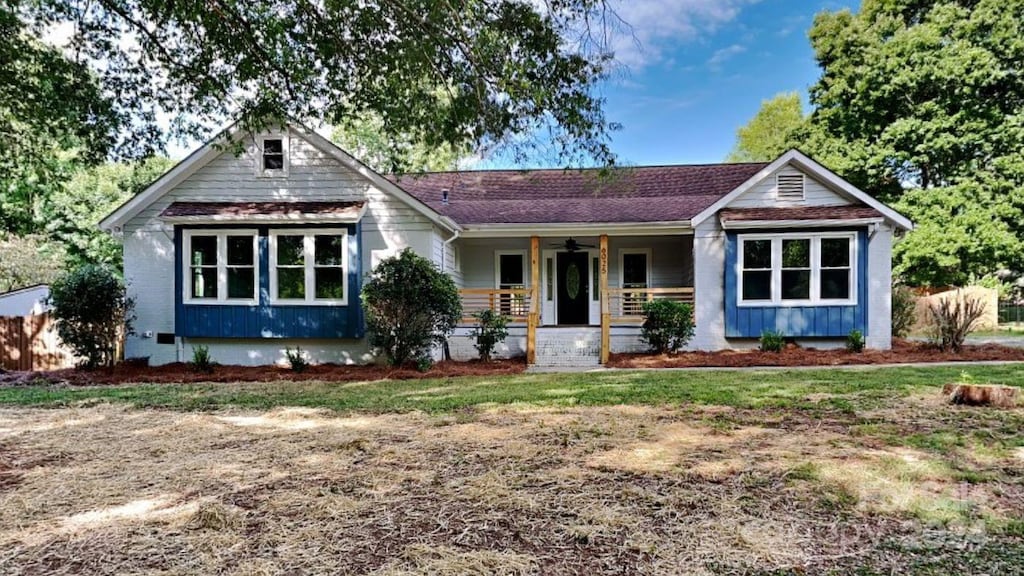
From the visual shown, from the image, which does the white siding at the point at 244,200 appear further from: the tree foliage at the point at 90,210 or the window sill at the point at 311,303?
the tree foliage at the point at 90,210

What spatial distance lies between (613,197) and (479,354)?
20.1 ft

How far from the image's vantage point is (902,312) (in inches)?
546

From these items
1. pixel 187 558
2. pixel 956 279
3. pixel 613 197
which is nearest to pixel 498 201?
pixel 613 197

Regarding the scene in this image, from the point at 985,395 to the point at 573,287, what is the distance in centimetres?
946

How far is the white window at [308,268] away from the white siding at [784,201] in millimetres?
8737

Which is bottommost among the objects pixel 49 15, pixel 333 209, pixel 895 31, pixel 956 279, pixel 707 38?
pixel 956 279

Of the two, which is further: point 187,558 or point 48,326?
point 48,326

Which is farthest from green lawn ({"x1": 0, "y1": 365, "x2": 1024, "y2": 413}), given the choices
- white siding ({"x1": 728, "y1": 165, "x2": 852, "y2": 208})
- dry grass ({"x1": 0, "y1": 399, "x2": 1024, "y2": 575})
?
white siding ({"x1": 728, "y1": 165, "x2": 852, "y2": 208})

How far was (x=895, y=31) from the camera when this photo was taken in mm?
20375

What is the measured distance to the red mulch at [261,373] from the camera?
954 centimetres

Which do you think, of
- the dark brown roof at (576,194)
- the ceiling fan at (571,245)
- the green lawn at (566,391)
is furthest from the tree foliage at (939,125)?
the ceiling fan at (571,245)

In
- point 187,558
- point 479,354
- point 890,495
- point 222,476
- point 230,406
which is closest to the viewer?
point 187,558

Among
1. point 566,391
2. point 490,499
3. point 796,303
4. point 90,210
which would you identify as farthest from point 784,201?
point 90,210

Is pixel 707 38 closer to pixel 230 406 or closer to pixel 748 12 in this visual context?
pixel 748 12
